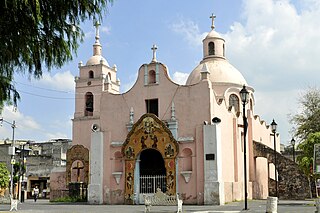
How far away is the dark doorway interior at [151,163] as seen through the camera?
3200 cm

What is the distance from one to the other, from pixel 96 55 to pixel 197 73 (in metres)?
11.9

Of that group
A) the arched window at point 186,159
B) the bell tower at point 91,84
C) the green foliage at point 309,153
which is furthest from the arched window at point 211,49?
the green foliage at point 309,153

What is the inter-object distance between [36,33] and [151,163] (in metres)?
22.5

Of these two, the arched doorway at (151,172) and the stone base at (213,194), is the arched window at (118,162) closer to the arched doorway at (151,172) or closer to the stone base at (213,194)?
the arched doorway at (151,172)

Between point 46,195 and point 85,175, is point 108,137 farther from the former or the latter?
point 46,195

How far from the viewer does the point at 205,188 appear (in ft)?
95.6

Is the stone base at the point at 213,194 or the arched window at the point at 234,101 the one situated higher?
the arched window at the point at 234,101

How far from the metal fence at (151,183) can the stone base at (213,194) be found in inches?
125

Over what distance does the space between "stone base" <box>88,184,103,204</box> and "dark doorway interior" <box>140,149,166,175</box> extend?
318cm

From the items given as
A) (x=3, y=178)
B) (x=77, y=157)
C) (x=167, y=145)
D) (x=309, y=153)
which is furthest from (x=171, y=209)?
(x=3, y=178)

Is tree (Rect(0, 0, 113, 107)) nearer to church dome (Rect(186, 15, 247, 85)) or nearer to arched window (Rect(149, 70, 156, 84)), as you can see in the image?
arched window (Rect(149, 70, 156, 84))

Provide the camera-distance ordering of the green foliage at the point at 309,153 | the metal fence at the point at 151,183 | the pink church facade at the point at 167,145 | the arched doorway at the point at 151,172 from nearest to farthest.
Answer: the green foliage at the point at 309,153, the pink church facade at the point at 167,145, the metal fence at the point at 151,183, the arched doorway at the point at 151,172

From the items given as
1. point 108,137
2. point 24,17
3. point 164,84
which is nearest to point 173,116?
point 164,84

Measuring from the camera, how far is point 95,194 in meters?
32.4
